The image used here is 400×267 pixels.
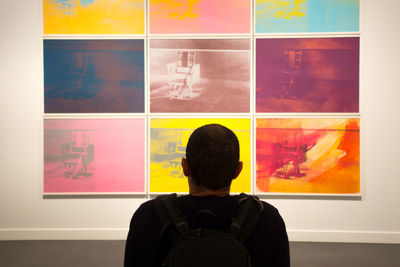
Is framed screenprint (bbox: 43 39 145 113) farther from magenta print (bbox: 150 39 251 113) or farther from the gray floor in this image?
the gray floor

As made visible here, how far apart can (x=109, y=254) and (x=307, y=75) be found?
8.41 ft

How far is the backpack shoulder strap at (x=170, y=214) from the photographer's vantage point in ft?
2.63

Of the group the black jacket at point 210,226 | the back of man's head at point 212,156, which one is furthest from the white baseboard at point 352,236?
the back of man's head at point 212,156

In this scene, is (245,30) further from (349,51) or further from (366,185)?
(366,185)

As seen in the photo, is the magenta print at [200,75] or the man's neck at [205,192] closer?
the man's neck at [205,192]

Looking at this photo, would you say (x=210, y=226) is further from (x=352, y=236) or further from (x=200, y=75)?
(x=352, y=236)

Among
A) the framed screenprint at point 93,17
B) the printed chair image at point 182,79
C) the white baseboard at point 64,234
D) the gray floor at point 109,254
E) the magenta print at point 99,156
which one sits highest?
the framed screenprint at point 93,17

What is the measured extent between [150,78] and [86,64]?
68cm

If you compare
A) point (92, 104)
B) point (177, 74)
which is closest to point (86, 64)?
point (92, 104)

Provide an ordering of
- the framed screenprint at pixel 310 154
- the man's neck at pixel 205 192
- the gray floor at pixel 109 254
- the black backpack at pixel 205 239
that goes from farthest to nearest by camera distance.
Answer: the framed screenprint at pixel 310 154
the gray floor at pixel 109 254
the man's neck at pixel 205 192
the black backpack at pixel 205 239

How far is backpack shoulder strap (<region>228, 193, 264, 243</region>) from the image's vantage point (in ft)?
2.68

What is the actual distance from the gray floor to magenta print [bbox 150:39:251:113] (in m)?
1.44

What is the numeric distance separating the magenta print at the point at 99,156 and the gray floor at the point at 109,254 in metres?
0.55

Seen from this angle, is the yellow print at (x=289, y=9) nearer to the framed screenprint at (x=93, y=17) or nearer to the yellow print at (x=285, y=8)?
the yellow print at (x=285, y=8)
